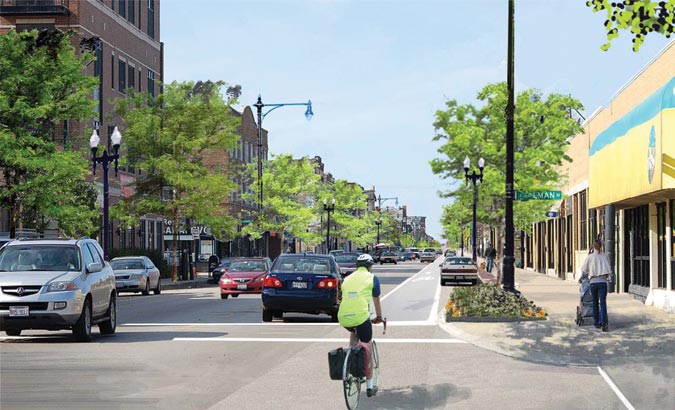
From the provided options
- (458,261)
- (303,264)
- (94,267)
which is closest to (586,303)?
(303,264)

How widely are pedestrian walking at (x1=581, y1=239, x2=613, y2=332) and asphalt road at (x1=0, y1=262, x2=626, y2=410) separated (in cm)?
303

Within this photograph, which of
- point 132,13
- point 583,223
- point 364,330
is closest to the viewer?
point 364,330

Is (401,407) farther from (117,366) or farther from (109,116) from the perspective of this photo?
(109,116)

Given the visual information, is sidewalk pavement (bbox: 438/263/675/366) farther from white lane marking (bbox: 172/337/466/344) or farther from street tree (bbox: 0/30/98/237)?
street tree (bbox: 0/30/98/237)

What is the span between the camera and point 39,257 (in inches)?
790

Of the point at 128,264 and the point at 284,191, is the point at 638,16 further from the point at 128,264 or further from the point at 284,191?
the point at 284,191

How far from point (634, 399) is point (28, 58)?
31934 mm

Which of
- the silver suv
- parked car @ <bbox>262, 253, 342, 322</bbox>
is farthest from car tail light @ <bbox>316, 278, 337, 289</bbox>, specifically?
the silver suv

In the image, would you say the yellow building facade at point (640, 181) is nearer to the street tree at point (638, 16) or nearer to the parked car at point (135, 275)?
the street tree at point (638, 16)

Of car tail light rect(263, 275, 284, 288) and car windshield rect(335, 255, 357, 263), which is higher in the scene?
car windshield rect(335, 255, 357, 263)

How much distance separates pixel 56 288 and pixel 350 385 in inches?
365

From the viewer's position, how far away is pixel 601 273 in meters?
20.8

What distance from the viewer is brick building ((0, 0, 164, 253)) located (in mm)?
55406

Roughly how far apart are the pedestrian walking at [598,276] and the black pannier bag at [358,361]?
10631 mm
